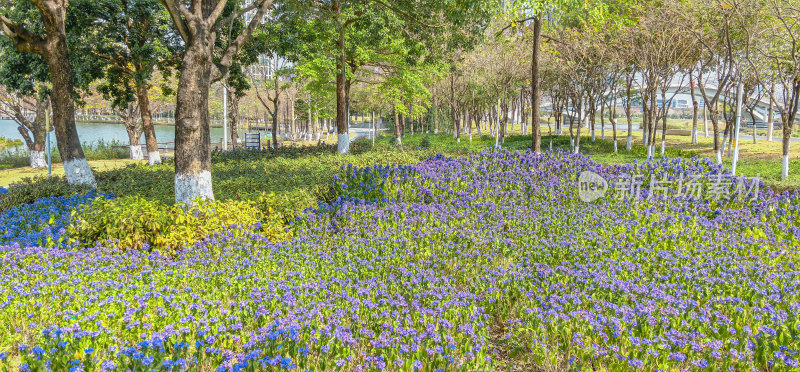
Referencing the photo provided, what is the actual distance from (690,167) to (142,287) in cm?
1073

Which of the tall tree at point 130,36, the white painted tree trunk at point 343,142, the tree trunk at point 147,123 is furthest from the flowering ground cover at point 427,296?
the tree trunk at point 147,123

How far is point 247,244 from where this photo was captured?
602 centimetres

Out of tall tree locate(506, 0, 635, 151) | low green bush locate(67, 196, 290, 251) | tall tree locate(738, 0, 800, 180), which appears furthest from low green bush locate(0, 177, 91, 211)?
tall tree locate(738, 0, 800, 180)

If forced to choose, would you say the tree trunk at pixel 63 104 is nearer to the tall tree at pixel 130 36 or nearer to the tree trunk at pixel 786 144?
the tall tree at pixel 130 36

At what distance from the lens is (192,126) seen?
25.0ft

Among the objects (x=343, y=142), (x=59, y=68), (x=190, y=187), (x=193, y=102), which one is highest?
(x=59, y=68)

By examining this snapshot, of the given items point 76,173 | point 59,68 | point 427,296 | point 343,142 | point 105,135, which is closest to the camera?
point 427,296

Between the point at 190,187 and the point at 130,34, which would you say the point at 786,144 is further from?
the point at 130,34

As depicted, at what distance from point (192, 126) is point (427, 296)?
5.15 meters

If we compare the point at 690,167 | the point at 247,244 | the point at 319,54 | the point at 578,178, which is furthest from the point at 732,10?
the point at 247,244

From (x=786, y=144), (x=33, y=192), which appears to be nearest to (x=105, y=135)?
(x=33, y=192)

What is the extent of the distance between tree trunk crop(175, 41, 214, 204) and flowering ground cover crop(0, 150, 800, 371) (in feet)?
5.96

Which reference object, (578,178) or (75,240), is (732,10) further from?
(75,240)

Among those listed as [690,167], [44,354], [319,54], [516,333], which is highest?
[319,54]
